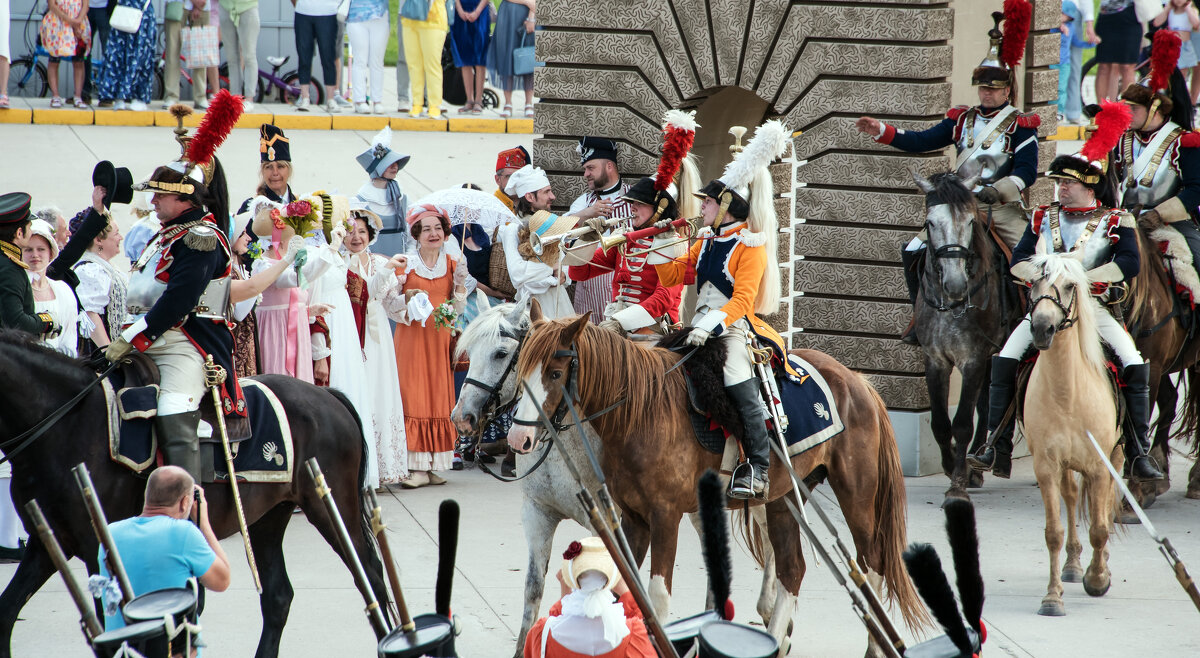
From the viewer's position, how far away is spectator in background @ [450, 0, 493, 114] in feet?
62.6

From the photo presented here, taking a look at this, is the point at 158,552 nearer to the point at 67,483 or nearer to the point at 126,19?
the point at 67,483

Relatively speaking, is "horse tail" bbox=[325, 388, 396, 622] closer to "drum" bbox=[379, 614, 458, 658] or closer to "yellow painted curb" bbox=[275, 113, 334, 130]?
"drum" bbox=[379, 614, 458, 658]

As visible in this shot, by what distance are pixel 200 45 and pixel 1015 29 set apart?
36.0 ft

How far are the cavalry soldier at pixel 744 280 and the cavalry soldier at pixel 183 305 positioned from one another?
2306mm

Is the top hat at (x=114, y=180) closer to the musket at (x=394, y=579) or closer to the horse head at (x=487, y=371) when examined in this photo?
the horse head at (x=487, y=371)

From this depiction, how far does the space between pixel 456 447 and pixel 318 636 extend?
361 centimetres

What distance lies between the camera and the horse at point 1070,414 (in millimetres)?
7957

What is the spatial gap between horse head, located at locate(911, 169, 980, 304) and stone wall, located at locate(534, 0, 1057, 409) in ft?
3.41

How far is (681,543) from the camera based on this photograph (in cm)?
918

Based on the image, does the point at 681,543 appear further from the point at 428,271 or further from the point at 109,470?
the point at 109,470

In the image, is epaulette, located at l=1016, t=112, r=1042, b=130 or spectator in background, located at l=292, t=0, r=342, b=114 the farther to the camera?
spectator in background, located at l=292, t=0, r=342, b=114

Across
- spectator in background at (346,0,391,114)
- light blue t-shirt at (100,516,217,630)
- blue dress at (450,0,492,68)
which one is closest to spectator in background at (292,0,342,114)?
spectator in background at (346,0,391,114)

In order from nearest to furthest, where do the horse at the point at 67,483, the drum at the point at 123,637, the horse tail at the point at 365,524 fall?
the drum at the point at 123,637 → the horse at the point at 67,483 → the horse tail at the point at 365,524

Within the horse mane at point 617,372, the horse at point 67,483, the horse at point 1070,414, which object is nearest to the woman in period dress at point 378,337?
the horse at point 67,483
